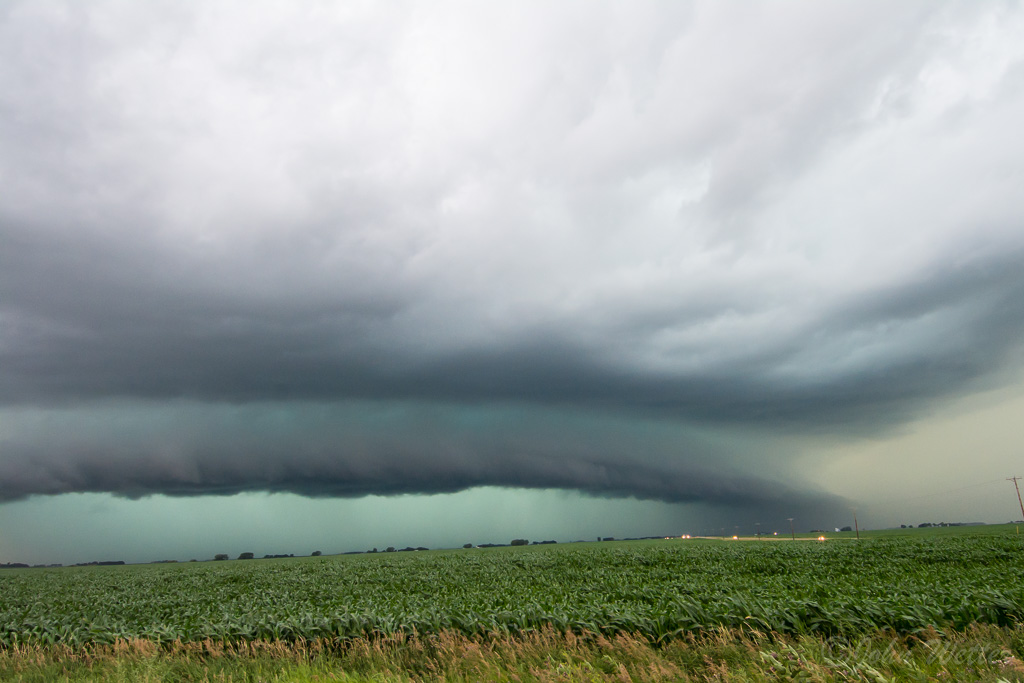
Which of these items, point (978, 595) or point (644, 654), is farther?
point (978, 595)

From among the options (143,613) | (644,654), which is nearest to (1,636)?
(143,613)

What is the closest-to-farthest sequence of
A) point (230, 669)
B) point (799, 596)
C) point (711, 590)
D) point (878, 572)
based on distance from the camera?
point (230, 669) → point (799, 596) → point (711, 590) → point (878, 572)

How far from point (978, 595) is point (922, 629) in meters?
4.82

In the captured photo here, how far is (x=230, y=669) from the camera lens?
42.9ft

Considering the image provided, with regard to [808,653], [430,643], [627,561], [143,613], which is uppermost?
[808,653]

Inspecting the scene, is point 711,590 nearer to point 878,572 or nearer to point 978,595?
point 978,595

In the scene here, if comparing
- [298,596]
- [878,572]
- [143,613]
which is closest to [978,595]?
[878,572]

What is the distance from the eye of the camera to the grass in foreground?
31.2ft

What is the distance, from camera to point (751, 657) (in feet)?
37.7

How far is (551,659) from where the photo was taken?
38.7 feet

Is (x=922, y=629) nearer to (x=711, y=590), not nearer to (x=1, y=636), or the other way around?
(x=711, y=590)

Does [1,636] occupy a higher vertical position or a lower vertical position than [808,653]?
lower

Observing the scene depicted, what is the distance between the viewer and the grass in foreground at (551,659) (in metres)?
9.50

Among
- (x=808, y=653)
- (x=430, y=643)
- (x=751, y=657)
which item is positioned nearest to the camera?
(x=808, y=653)
